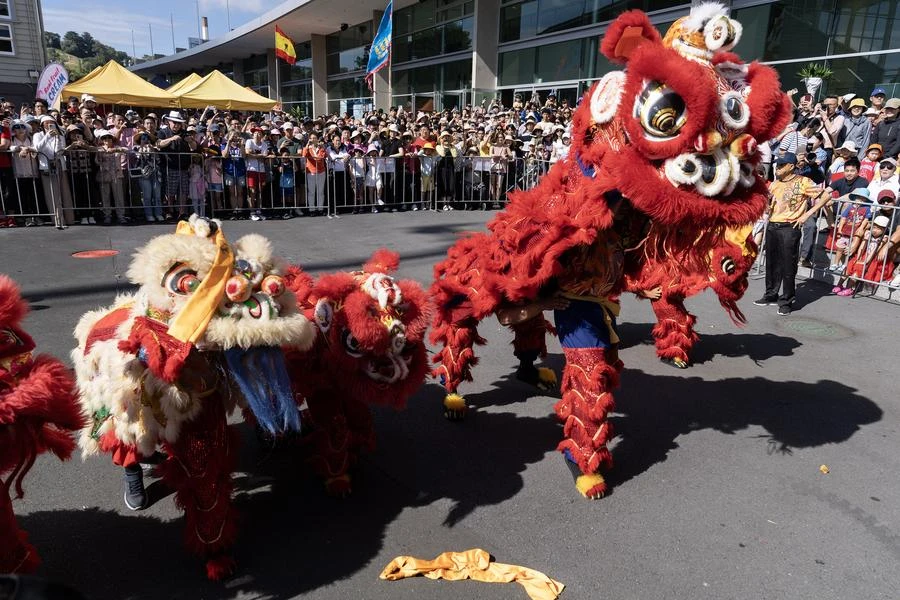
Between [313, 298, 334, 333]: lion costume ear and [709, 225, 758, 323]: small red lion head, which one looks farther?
[709, 225, 758, 323]: small red lion head

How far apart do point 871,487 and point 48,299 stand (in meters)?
7.09

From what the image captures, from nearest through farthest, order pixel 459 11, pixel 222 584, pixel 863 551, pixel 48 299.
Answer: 1. pixel 222 584
2. pixel 863 551
3. pixel 48 299
4. pixel 459 11

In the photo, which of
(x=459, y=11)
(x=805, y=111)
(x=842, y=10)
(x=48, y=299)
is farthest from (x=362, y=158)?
(x=459, y=11)

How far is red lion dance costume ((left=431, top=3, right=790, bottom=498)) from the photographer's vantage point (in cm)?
278

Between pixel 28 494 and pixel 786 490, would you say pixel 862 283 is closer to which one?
pixel 786 490

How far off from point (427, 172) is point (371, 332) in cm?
1088

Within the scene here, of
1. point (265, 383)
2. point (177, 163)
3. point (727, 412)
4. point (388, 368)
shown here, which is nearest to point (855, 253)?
point (727, 412)

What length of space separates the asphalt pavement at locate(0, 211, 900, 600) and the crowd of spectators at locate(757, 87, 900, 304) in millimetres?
2011

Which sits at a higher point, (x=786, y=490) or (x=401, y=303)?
(x=401, y=303)

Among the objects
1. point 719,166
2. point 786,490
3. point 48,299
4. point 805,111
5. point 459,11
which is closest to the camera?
point 719,166

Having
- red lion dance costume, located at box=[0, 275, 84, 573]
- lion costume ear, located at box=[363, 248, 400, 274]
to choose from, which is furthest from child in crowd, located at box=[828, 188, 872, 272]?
red lion dance costume, located at box=[0, 275, 84, 573]

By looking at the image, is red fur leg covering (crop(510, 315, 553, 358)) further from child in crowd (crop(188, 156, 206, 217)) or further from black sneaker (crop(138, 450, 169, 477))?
child in crowd (crop(188, 156, 206, 217))

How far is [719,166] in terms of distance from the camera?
279cm

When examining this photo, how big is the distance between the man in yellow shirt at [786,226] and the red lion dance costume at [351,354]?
5335mm
